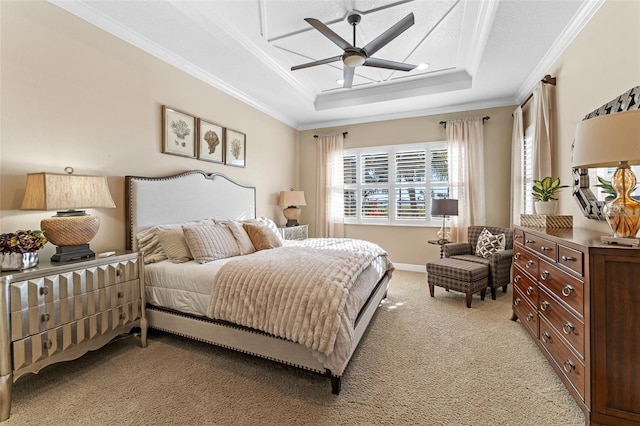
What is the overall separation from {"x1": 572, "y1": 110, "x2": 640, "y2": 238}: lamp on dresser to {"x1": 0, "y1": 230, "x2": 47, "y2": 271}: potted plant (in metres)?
3.40

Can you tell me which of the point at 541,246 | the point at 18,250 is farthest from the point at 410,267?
the point at 18,250

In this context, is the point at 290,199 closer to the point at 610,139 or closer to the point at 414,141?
the point at 414,141

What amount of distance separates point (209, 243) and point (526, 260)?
9.61 ft

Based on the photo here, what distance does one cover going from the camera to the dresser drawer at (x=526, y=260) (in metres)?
2.27

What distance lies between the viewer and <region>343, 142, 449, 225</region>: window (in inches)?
197

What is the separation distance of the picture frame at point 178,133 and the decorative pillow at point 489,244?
4111mm

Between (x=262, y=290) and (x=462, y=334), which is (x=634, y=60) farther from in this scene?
(x=262, y=290)

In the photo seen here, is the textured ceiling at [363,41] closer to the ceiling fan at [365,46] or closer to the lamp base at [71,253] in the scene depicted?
the ceiling fan at [365,46]

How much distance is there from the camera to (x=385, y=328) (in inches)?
109

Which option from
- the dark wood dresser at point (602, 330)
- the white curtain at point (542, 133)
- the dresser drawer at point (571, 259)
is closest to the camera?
the dark wood dresser at point (602, 330)

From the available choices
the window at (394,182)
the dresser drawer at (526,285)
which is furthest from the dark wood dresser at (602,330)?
the window at (394,182)

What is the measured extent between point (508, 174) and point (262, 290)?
4.47m

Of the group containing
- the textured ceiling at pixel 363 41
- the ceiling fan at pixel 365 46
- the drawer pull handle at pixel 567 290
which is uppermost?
the textured ceiling at pixel 363 41

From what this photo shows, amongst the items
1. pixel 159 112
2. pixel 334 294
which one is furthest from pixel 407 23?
pixel 159 112
